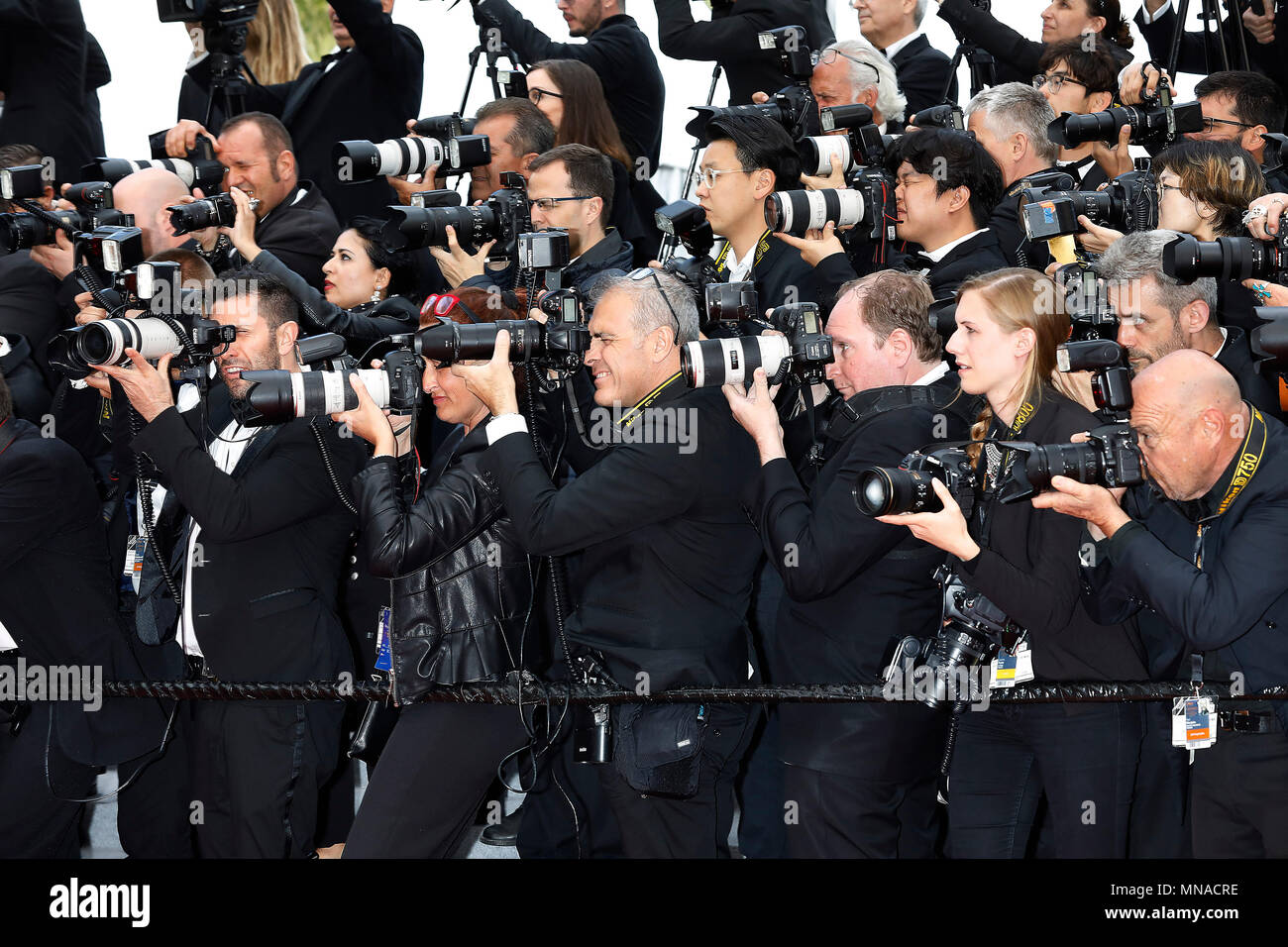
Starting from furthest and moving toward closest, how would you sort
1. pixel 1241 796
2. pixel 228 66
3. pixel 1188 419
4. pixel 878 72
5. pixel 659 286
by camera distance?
1. pixel 228 66
2. pixel 878 72
3. pixel 659 286
4. pixel 1241 796
5. pixel 1188 419

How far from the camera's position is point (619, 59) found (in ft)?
19.9

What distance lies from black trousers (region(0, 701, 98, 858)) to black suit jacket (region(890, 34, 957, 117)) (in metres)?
3.88

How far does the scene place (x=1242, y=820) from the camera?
10.9ft

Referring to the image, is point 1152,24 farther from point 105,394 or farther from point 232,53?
point 105,394

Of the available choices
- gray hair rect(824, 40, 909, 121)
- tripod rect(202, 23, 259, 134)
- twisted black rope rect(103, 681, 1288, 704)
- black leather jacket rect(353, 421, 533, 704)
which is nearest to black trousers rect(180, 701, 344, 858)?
twisted black rope rect(103, 681, 1288, 704)

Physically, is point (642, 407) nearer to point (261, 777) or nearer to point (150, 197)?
point (261, 777)

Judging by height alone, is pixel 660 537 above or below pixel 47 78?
below

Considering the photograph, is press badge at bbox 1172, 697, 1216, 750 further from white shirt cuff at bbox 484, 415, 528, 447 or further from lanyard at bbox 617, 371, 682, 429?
white shirt cuff at bbox 484, 415, 528, 447

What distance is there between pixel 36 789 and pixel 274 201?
2.30m

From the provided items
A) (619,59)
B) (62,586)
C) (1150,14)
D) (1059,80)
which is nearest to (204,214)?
(62,586)

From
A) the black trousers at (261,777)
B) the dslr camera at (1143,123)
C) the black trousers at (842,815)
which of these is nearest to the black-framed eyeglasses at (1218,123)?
the dslr camera at (1143,123)

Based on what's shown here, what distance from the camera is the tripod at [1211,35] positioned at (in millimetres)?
5816

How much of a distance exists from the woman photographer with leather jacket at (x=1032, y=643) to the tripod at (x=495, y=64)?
2969 millimetres

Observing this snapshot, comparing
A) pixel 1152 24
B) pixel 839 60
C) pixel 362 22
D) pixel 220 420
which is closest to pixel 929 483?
pixel 220 420
